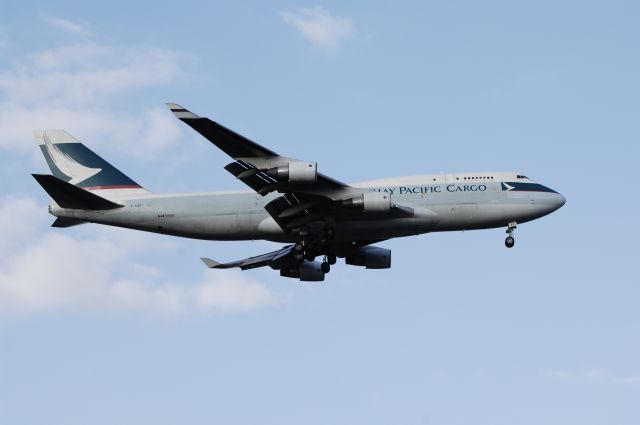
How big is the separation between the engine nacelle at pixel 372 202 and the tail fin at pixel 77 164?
13655 millimetres

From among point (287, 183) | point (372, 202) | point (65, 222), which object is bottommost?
point (65, 222)

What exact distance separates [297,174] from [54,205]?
48.5 ft

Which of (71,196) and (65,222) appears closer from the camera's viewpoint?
(71,196)

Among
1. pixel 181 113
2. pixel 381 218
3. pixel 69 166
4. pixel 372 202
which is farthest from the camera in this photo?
pixel 69 166

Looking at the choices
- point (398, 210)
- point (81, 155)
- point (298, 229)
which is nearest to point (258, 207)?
point (298, 229)

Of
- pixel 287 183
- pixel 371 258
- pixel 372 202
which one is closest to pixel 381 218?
pixel 372 202

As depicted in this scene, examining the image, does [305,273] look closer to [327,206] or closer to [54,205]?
[327,206]

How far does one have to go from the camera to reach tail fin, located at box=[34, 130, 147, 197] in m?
61.2

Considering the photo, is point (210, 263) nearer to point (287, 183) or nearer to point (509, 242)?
point (287, 183)

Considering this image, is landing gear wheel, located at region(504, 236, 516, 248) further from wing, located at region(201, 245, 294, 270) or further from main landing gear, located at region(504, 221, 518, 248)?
wing, located at region(201, 245, 294, 270)

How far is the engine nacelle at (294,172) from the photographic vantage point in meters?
52.8

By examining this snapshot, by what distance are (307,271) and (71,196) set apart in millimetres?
16380

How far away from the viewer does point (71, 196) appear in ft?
187

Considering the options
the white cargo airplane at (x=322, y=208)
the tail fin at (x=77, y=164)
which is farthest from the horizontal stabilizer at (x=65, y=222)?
the tail fin at (x=77, y=164)
